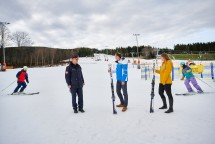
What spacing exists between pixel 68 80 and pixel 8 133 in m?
2.22

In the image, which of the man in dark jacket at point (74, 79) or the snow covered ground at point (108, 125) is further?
the man in dark jacket at point (74, 79)

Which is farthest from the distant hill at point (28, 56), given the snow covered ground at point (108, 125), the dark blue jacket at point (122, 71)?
the dark blue jacket at point (122, 71)

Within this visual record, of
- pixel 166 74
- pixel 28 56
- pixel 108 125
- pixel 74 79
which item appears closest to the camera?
pixel 108 125

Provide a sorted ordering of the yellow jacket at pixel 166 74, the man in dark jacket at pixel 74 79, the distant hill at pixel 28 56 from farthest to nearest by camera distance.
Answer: the distant hill at pixel 28 56
the man in dark jacket at pixel 74 79
the yellow jacket at pixel 166 74

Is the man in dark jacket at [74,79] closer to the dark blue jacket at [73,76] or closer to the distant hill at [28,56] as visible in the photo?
the dark blue jacket at [73,76]

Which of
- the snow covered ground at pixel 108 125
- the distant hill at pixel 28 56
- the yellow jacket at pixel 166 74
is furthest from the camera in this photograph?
the distant hill at pixel 28 56

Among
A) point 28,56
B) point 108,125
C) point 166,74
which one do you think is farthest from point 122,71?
point 28,56

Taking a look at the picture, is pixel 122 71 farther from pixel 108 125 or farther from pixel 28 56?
pixel 28 56

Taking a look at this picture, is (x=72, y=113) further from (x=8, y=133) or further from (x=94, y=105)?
(x=8, y=133)

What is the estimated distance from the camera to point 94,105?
7.48m

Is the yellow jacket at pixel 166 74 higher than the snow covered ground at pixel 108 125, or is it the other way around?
the yellow jacket at pixel 166 74

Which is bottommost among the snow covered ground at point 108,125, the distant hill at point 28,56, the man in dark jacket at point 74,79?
the snow covered ground at point 108,125

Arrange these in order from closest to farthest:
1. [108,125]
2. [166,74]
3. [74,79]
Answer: [108,125]
[166,74]
[74,79]

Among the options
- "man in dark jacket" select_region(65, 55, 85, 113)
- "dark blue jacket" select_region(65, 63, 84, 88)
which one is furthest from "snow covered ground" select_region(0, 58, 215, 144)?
"dark blue jacket" select_region(65, 63, 84, 88)
